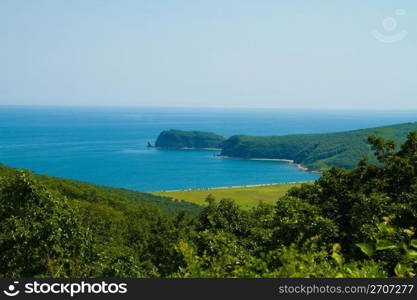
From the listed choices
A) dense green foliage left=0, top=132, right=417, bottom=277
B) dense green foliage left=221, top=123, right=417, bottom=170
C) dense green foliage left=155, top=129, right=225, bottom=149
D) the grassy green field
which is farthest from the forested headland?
dense green foliage left=0, top=132, right=417, bottom=277

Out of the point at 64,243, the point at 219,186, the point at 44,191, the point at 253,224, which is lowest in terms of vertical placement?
the point at 219,186

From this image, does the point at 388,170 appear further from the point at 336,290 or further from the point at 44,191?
the point at 336,290

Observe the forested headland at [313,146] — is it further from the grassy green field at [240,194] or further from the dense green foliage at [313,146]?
the grassy green field at [240,194]

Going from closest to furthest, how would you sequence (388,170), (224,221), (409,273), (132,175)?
(409,273) < (388,170) < (224,221) < (132,175)

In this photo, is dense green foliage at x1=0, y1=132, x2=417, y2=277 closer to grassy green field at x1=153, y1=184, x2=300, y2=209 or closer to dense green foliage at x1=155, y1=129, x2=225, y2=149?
grassy green field at x1=153, y1=184, x2=300, y2=209

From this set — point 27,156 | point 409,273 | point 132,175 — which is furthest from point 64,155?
point 409,273

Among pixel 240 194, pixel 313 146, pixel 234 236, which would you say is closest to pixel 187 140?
pixel 313 146
